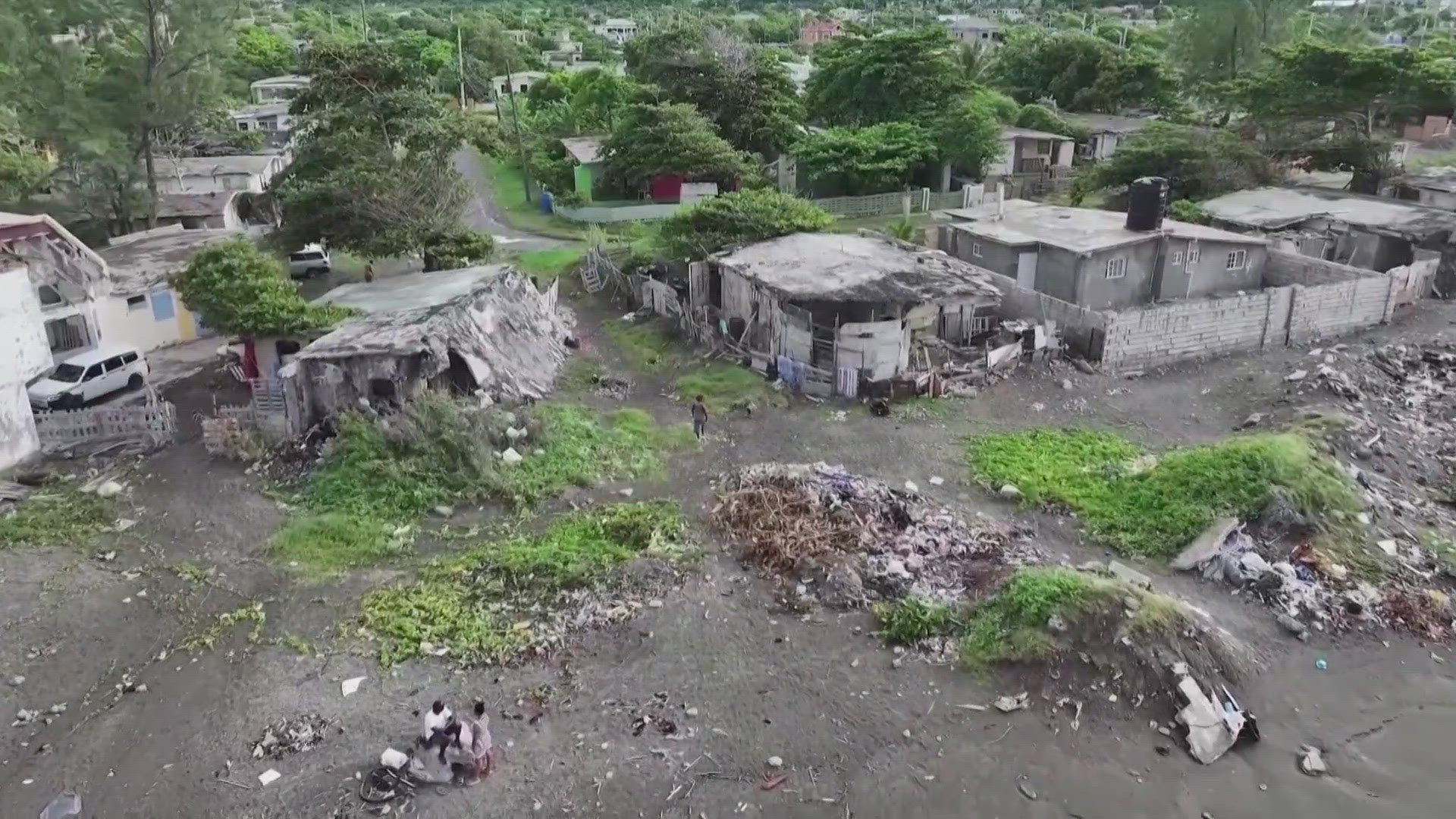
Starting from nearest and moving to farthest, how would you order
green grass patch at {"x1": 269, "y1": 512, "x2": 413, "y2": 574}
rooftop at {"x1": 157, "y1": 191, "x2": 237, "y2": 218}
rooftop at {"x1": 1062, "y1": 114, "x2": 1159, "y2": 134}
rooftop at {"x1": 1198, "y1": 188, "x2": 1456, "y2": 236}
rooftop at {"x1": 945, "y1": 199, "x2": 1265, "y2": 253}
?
green grass patch at {"x1": 269, "y1": 512, "x2": 413, "y2": 574}, rooftop at {"x1": 945, "y1": 199, "x2": 1265, "y2": 253}, rooftop at {"x1": 1198, "y1": 188, "x2": 1456, "y2": 236}, rooftop at {"x1": 157, "y1": 191, "x2": 237, "y2": 218}, rooftop at {"x1": 1062, "y1": 114, "x2": 1159, "y2": 134}

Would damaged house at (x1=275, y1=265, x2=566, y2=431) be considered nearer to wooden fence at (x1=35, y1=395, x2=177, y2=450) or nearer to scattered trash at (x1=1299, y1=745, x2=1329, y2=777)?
wooden fence at (x1=35, y1=395, x2=177, y2=450)

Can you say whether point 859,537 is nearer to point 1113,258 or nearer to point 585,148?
point 1113,258

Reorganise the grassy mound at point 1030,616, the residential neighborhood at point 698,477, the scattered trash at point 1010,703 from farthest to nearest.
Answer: the grassy mound at point 1030,616
the scattered trash at point 1010,703
the residential neighborhood at point 698,477

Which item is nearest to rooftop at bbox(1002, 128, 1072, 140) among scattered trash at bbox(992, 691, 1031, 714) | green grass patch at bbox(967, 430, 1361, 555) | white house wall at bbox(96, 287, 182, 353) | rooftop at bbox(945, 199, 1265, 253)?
rooftop at bbox(945, 199, 1265, 253)

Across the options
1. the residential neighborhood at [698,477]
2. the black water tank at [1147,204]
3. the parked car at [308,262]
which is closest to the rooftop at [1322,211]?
the residential neighborhood at [698,477]

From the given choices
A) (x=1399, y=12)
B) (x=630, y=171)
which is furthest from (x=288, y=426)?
(x=1399, y=12)

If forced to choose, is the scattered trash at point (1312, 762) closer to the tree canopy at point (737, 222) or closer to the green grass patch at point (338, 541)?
the green grass patch at point (338, 541)
